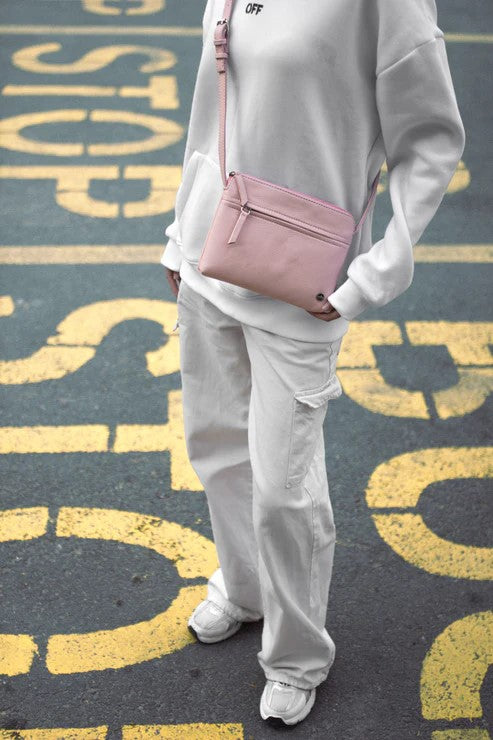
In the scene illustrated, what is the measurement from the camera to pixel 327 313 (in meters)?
2.36

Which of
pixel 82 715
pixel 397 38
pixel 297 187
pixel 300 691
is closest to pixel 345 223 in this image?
pixel 297 187

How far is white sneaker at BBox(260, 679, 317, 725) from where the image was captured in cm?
285

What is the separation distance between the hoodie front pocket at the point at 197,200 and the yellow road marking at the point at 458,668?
1.46 metres

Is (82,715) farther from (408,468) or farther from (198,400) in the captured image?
(408,468)

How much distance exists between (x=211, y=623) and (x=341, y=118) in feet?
5.36

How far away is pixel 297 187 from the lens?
2.28 meters

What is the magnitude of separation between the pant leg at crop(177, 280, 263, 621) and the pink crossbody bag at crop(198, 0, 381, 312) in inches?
10.2

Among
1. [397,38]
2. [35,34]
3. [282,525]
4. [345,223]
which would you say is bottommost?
[35,34]

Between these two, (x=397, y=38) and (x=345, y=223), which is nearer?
(x=397, y=38)

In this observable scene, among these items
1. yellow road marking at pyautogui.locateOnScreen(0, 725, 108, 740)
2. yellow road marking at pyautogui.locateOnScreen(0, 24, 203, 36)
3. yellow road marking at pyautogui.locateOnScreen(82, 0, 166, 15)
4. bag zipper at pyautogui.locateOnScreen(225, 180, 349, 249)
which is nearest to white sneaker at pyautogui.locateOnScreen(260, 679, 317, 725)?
yellow road marking at pyautogui.locateOnScreen(0, 725, 108, 740)

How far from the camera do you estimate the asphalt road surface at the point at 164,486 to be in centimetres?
295

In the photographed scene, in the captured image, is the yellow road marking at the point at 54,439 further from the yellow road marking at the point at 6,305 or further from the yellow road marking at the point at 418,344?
the yellow road marking at the point at 418,344

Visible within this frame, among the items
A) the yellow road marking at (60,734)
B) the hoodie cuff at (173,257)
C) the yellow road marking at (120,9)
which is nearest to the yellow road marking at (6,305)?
the hoodie cuff at (173,257)

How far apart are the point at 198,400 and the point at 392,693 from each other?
1.06 metres
